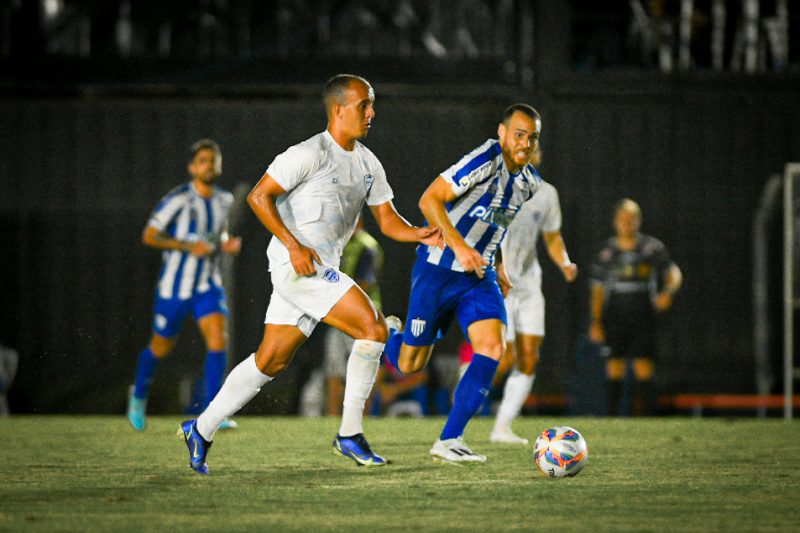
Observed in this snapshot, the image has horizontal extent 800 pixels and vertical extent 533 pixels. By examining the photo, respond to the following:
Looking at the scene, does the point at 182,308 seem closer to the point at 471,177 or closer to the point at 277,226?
the point at 471,177

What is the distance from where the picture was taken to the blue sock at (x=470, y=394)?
22.2 feet

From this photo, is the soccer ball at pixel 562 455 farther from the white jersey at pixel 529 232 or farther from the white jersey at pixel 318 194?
the white jersey at pixel 529 232

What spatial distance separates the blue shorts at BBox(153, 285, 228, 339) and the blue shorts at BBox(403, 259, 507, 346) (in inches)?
101

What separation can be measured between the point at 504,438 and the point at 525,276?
1.13m

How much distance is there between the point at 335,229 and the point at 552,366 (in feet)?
26.5

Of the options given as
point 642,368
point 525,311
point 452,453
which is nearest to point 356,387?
point 452,453

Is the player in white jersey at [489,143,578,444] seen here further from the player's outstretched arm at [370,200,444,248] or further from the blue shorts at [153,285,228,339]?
the player's outstretched arm at [370,200,444,248]

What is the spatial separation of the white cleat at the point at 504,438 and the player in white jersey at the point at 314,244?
2.46 m

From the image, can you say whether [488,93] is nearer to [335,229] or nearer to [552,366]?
[552,366]

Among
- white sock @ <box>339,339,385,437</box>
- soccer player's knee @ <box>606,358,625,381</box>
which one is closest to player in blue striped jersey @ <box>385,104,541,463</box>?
white sock @ <box>339,339,385,437</box>

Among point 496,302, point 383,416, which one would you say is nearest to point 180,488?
point 496,302

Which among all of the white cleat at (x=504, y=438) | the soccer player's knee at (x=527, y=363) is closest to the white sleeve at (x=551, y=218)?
the soccer player's knee at (x=527, y=363)

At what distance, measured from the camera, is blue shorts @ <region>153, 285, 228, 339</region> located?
9547 mm

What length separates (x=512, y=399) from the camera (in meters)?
8.99
